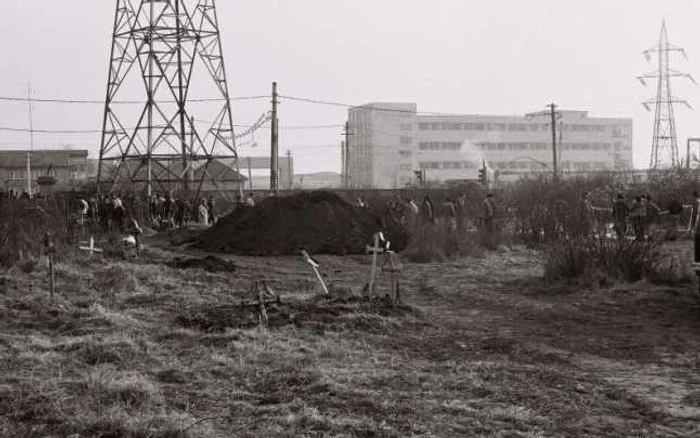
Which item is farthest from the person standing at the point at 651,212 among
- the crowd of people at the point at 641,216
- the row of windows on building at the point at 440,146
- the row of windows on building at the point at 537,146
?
the row of windows on building at the point at 537,146

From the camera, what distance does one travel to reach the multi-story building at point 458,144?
107 meters

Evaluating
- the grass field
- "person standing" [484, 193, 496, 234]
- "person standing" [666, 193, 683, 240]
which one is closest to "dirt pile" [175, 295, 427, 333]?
the grass field

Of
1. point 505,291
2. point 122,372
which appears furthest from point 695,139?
point 122,372

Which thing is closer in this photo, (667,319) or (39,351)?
(39,351)

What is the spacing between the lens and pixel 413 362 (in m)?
8.48

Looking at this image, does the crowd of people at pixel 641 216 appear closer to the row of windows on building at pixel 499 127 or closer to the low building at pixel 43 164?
the low building at pixel 43 164

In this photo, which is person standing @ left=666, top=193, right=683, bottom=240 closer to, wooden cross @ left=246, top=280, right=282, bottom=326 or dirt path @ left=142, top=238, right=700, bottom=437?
dirt path @ left=142, top=238, right=700, bottom=437

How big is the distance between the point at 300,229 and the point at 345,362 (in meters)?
17.4

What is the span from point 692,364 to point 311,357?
12.8 feet

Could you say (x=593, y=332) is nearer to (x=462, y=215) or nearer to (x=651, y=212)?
(x=462, y=215)

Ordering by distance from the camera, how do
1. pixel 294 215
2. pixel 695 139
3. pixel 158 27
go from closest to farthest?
pixel 294 215 → pixel 158 27 → pixel 695 139

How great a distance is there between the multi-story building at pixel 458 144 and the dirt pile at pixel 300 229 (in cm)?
7722

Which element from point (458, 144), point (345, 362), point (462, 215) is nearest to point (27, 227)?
point (345, 362)

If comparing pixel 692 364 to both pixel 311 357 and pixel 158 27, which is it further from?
pixel 158 27
